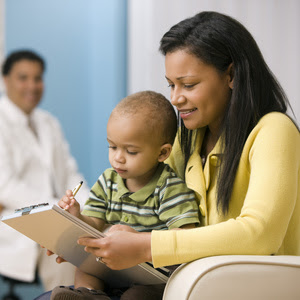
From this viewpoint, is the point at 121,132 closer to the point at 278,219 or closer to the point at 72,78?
the point at 278,219

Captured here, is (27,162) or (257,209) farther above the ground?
(257,209)

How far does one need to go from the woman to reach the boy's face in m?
0.10

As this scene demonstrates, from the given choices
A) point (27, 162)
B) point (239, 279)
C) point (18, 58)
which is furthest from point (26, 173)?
point (239, 279)

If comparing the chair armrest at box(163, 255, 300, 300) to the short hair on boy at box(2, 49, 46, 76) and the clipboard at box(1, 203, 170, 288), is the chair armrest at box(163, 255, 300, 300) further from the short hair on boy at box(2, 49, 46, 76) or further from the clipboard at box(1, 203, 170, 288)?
the short hair on boy at box(2, 49, 46, 76)

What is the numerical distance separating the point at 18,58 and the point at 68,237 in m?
2.86

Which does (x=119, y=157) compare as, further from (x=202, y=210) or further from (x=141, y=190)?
(x=202, y=210)

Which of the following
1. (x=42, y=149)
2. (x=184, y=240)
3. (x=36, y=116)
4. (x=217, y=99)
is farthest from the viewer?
(x=36, y=116)

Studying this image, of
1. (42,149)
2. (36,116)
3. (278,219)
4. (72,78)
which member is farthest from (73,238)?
(72,78)

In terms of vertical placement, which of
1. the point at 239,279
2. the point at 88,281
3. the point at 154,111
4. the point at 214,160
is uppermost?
the point at 154,111

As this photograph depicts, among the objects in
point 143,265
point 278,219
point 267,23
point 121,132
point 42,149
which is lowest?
point 42,149

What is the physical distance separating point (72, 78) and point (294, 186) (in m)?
3.16

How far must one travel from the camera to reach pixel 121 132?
1.33 m

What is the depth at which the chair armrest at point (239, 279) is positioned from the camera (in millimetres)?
982

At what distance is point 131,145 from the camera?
1.33m
